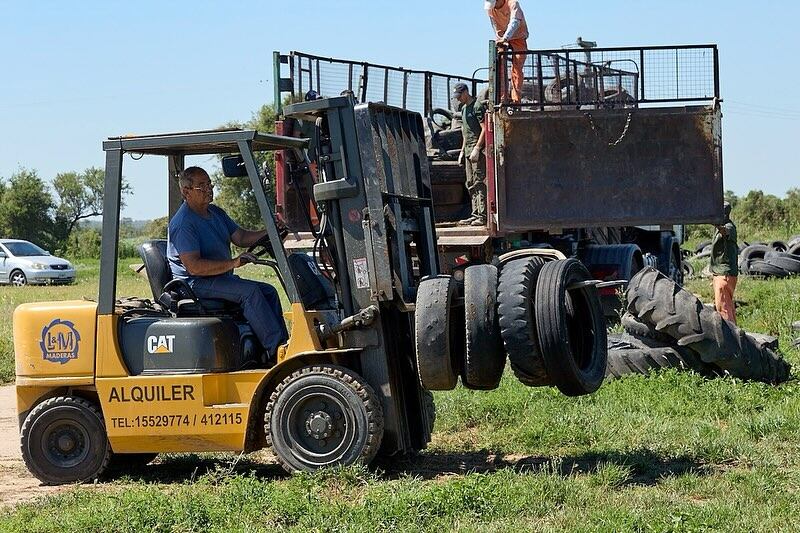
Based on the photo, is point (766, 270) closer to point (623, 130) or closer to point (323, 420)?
point (623, 130)

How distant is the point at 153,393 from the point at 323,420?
1.18 meters

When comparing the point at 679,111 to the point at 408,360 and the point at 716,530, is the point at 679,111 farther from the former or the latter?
the point at 716,530

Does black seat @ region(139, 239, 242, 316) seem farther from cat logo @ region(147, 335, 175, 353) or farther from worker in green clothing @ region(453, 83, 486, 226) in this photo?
worker in green clothing @ region(453, 83, 486, 226)

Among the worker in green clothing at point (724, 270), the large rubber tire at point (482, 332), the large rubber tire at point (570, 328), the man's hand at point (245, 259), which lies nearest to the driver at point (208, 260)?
the man's hand at point (245, 259)

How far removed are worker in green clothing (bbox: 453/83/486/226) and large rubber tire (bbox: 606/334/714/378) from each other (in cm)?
291

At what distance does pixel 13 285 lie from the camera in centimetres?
3400

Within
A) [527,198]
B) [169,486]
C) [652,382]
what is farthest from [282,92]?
[169,486]

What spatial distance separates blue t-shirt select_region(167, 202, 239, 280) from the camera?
802cm

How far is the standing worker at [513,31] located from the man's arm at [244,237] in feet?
18.7

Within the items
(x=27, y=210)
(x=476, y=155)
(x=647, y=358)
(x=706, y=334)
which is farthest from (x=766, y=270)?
(x=27, y=210)

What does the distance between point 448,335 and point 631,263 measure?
27.3ft

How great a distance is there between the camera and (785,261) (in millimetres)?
21578

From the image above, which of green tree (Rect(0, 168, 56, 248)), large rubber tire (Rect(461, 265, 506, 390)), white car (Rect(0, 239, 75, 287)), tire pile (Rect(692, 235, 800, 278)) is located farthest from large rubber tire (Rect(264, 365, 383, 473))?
green tree (Rect(0, 168, 56, 248))

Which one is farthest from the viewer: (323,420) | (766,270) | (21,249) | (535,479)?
(21,249)
